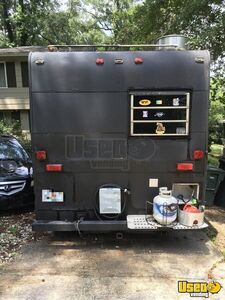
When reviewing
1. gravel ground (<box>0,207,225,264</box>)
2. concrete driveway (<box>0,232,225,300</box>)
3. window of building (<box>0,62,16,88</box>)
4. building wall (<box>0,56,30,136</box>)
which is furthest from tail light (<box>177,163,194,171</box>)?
window of building (<box>0,62,16,88</box>)

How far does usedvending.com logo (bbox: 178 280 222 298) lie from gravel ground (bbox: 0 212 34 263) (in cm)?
243

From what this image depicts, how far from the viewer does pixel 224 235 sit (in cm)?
548

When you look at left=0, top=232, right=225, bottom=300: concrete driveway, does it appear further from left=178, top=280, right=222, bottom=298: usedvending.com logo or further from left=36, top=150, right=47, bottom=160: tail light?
left=36, top=150, right=47, bottom=160: tail light

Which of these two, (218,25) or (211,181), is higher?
(218,25)

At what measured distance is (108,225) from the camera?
15.4ft

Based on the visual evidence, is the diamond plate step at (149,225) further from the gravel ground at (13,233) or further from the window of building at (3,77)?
the window of building at (3,77)

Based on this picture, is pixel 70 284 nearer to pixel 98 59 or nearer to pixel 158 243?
pixel 158 243

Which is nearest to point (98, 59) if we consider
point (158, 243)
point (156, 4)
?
point (158, 243)

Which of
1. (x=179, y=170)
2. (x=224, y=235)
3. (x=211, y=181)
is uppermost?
(x=179, y=170)

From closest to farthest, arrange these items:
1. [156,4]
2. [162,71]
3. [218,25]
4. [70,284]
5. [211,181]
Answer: [70,284] < [162,71] < [211,181] < [218,25] < [156,4]

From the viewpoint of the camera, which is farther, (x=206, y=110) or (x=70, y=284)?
(x=206, y=110)

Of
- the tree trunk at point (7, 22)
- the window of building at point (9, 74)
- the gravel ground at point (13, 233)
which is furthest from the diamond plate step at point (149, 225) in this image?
the tree trunk at point (7, 22)

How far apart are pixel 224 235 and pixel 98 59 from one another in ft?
12.0

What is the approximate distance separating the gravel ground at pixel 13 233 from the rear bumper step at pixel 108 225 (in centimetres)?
56
